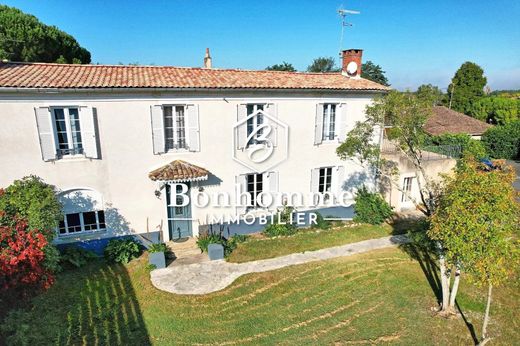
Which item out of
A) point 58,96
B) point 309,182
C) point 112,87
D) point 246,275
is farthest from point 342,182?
point 58,96

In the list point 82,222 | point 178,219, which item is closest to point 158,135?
point 178,219

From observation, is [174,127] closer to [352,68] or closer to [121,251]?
[121,251]

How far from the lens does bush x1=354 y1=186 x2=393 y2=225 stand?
18.1 metres

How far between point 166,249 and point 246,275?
4.01 m

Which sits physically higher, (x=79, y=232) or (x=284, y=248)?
(x=79, y=232)

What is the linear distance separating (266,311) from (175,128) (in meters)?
8.58

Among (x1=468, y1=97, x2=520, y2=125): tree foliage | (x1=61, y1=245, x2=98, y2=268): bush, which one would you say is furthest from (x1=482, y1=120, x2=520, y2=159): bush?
(x1=61, y1=245, x2=98, y2=268): bush

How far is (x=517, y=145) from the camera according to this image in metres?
37.9

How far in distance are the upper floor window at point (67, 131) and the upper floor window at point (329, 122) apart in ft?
37.9

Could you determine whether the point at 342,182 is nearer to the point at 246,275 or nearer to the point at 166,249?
the point at 246,275

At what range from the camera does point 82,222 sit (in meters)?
14.0

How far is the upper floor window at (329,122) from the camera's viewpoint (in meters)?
17.1

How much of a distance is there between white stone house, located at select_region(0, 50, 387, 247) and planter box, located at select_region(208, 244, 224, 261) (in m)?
2.11

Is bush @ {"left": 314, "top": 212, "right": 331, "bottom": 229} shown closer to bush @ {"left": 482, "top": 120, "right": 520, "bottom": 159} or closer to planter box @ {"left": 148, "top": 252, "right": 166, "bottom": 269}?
planter box @ {"left": 148, "top": 252, "right": 166, "bottom": 269}
